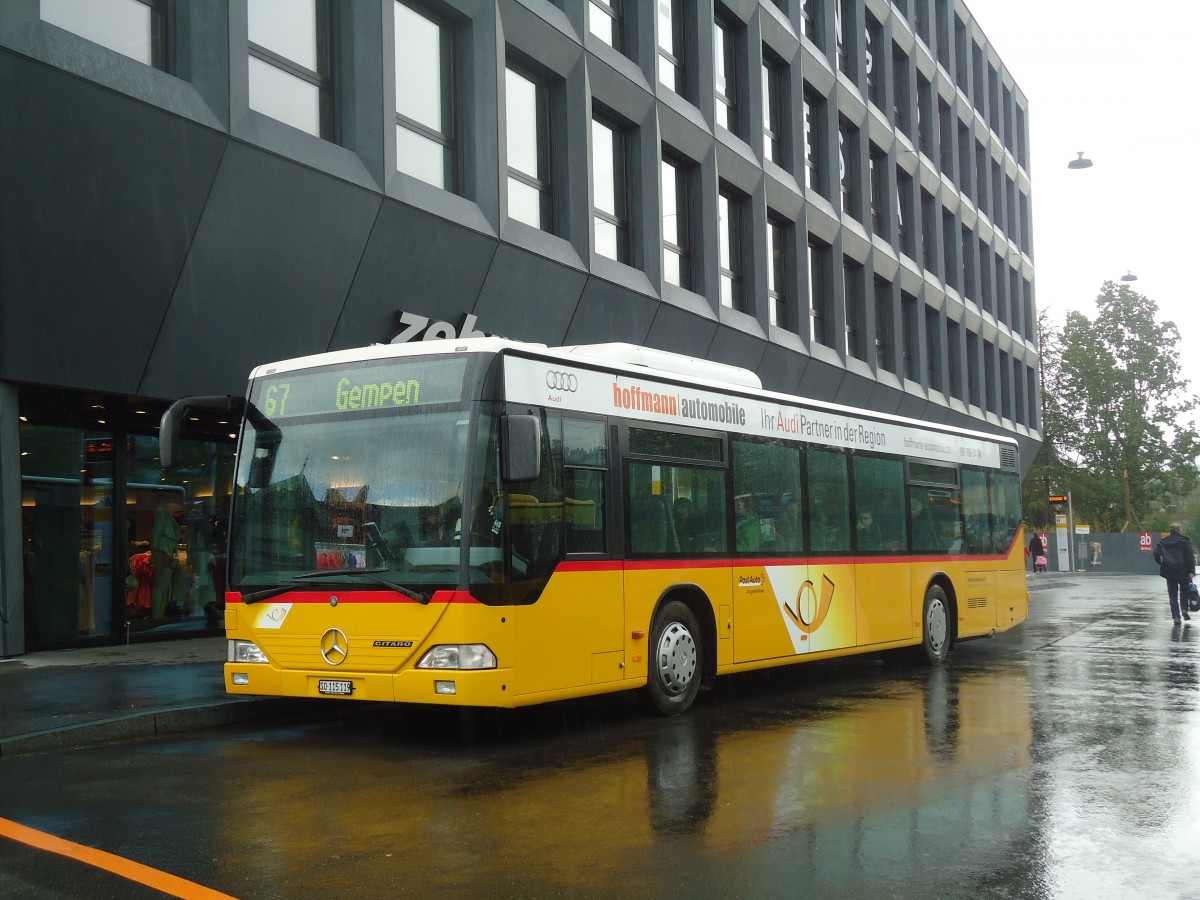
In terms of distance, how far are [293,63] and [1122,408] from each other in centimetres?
6619

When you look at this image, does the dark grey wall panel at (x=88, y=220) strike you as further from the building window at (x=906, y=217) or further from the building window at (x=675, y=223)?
the building window at (x=906, y=217)

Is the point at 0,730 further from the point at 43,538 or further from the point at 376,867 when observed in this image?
the point at 43,538

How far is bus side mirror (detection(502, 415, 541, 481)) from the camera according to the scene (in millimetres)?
8445

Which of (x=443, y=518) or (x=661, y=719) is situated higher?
(x=443, y=518)

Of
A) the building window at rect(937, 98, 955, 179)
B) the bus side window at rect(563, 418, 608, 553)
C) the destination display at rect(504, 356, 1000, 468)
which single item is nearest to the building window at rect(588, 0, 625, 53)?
the destination display at rect(504, 356, 1000, 468)

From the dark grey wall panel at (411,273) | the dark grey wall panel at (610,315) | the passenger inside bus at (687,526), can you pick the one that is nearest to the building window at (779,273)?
the dark grey wall panel at (610,315)

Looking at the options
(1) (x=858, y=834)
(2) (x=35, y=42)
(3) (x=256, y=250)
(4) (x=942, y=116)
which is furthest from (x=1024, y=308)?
(1) (x=858, y=834)

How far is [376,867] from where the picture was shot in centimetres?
550

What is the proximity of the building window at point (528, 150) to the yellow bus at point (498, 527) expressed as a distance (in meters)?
8.29

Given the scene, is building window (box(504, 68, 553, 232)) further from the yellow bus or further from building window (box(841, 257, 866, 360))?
building window (box(841, 257, 866, 360))

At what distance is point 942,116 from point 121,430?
108 feet

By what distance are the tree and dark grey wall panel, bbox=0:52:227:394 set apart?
65.2 metres

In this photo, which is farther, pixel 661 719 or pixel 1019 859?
pixel 661 719

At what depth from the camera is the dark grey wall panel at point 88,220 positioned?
12406 mm
